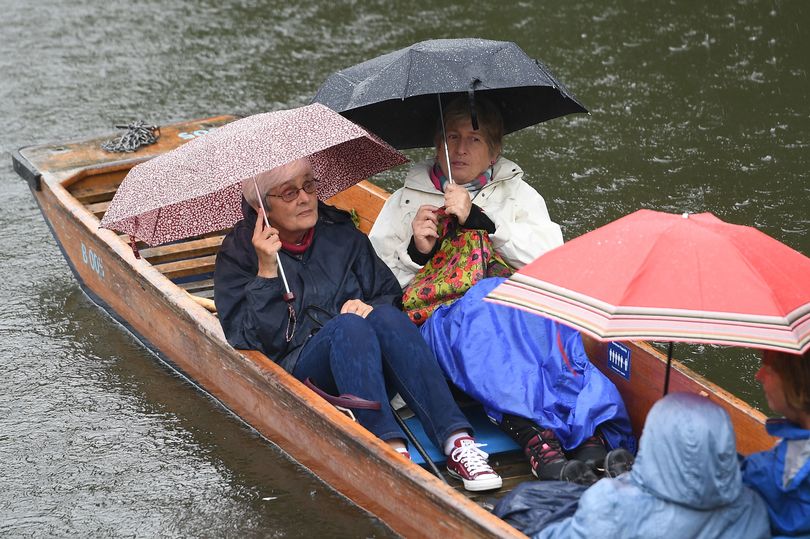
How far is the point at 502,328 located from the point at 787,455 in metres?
1.33

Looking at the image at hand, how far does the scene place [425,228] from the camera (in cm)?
431

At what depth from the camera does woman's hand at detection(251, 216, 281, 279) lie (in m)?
3.96

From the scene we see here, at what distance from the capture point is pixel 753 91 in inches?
319

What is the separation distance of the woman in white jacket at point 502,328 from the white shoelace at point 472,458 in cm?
15

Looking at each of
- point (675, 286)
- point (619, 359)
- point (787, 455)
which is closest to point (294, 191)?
point (619, 359)

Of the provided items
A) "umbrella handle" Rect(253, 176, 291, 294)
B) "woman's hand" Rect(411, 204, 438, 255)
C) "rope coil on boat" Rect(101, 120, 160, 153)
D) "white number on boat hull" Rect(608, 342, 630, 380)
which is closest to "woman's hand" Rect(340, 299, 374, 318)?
"umbrella handle" Rect(253, 176, 291, 294)

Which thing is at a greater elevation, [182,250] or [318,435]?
[318,435]

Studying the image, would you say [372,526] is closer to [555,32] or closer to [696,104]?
[696,104]

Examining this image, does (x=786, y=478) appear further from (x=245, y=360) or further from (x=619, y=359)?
(x=245, y=360)

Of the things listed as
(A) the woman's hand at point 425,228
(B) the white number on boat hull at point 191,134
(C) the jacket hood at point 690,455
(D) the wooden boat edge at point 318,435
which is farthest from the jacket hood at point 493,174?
(B) the white number on boat hull at point 191,134

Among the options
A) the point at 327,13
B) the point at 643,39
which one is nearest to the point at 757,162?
the point at 643,39

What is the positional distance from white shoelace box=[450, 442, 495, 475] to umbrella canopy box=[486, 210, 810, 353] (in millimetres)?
966

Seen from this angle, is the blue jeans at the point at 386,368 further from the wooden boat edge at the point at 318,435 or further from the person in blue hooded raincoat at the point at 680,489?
the person in blue hooded raincoat at the point at 680,489

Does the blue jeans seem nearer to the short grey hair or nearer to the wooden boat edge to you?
the wooden boat edge
